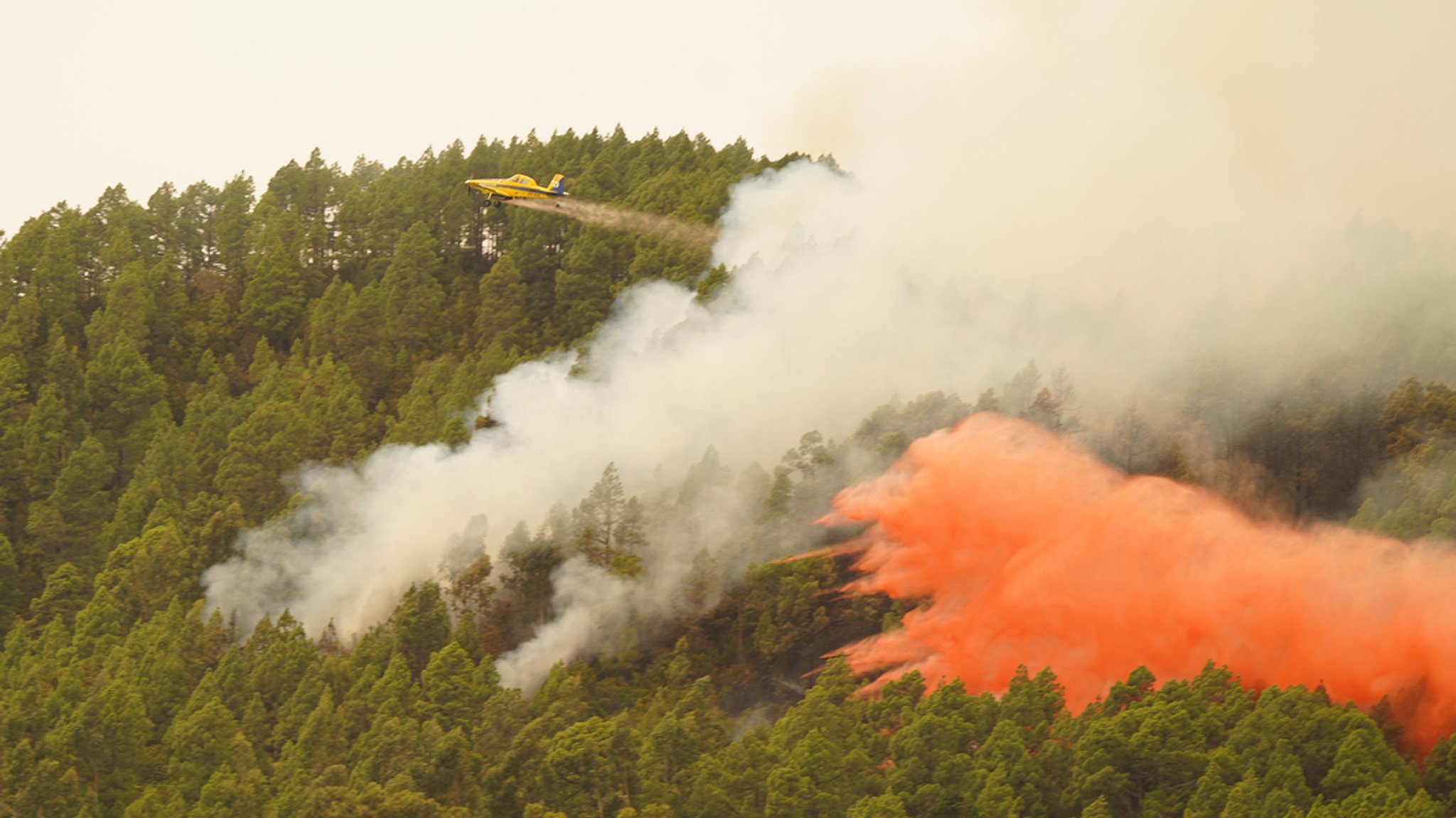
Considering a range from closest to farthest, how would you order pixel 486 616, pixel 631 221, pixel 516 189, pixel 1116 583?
pixel 1116 583 → pixel 486 616 → pixel 516 189 → pixel 631 221

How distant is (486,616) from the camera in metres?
103

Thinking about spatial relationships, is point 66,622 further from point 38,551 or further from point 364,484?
point 364,484

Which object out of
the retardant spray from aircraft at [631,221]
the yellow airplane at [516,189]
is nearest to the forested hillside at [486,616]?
the retardant spray from aircraft at [631,221]

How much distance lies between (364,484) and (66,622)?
17.4 metres

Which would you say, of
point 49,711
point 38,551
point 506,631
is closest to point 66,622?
point 38,551

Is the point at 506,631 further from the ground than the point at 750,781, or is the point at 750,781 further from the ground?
the point at 506,631

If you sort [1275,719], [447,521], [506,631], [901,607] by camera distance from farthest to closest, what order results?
A: [447,521] → [506,631] → [901,607] → [1275,719]

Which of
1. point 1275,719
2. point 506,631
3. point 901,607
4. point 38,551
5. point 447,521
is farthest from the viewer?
point 38,551

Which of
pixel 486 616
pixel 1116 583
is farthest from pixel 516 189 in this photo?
pixel 1116 583

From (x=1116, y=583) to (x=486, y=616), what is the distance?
30517mm

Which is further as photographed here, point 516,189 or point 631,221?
point 631,221

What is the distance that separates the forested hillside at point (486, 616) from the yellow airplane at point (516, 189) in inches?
209

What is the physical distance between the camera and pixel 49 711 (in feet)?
323

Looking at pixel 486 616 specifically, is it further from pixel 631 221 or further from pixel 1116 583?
pixel 631 221
